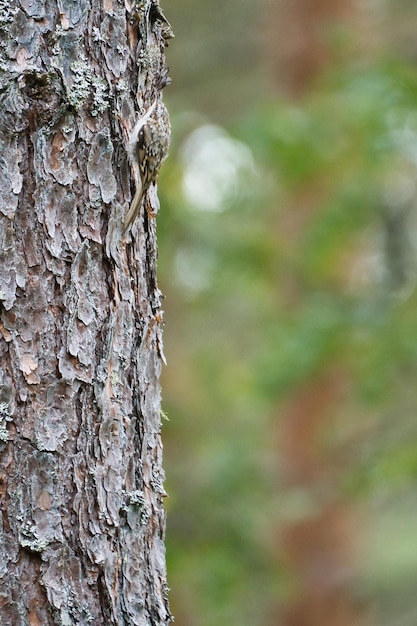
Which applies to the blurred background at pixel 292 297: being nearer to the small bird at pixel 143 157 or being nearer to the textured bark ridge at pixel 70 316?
the small bird at pixel 143 157

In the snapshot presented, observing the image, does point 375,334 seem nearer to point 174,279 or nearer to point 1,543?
point 174,279

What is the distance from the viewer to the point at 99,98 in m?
2.37

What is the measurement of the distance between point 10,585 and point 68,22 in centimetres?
135

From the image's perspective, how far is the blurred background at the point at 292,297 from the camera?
237 inches

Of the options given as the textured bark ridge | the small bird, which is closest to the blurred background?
the small bird

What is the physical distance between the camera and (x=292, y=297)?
883 centimetres

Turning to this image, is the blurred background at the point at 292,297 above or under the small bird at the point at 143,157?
above

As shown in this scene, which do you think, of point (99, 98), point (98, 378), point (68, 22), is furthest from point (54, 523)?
point (68, 22)

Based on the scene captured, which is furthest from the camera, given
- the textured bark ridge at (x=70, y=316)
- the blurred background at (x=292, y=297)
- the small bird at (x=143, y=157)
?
the blurred background at (x=292, y=297)

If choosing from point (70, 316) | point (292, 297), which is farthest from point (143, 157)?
point (292, 297)

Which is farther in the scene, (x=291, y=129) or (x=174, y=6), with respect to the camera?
(x=174, y=6)

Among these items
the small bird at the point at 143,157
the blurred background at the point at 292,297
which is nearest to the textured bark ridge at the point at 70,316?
the small bird at the point at 143,157

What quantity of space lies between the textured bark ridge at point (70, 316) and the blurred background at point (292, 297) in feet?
11.3

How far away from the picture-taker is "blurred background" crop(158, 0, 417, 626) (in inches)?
237
